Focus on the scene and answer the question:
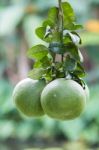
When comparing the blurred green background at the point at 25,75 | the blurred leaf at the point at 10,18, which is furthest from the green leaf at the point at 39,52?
the blurred leaf at the point at 10,18

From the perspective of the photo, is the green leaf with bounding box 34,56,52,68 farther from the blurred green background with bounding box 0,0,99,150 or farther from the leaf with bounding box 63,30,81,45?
the blurred green background with bounding box 0,0,99,150

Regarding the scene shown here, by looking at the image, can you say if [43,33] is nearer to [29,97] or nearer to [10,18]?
[29,97]

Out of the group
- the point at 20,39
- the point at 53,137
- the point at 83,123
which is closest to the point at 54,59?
the point at 83,123

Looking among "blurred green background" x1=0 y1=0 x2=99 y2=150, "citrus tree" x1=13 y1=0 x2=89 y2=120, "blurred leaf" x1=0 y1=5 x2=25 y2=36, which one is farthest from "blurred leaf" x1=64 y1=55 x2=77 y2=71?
"blurred leaf" x1=0 y1=5 x2=25 y2=36

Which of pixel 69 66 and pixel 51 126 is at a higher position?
pixel 69 66

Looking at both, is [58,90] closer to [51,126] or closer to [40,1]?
[51,126]

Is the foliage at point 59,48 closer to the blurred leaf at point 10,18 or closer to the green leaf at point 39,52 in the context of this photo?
the green leaf at point 39,52

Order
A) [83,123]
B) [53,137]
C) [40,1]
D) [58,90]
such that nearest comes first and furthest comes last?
[58,90] → [83,123] → [53,137] → [40,1]
